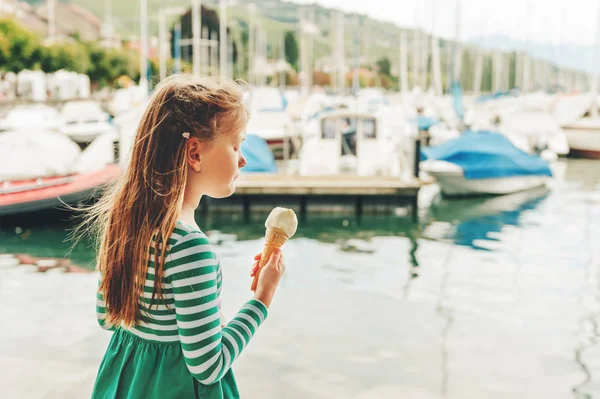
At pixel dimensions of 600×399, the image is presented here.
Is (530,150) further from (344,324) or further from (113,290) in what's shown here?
(113,290)

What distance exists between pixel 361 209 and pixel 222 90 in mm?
13489

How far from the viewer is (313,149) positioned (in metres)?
17.0

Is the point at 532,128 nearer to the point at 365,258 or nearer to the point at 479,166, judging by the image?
the point at 479,166

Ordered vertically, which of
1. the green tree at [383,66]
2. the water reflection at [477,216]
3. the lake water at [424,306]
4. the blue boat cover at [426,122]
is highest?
the green tree at [383,66]

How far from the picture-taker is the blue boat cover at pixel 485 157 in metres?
18.2

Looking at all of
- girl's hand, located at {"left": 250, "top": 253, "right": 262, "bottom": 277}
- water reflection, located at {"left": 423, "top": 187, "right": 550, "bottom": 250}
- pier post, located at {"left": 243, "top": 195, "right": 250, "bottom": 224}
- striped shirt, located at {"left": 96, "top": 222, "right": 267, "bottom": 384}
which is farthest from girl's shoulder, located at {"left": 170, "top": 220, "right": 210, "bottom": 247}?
pier post, located at {"left": 243, "top": 195, "right": 250, "bottom": 224}

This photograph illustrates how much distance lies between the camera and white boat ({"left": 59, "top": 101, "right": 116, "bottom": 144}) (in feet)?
80.6

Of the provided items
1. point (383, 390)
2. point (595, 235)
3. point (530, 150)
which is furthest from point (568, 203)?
point (383, 390)

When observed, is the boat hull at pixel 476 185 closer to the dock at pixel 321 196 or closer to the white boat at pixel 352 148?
the white boat at pixel 352 148

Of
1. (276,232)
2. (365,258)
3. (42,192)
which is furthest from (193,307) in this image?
(42,192)

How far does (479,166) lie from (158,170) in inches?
676

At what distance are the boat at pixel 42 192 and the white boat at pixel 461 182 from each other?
26.9 ft

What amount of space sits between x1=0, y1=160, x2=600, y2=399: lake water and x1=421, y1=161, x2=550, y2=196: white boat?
2.53 m

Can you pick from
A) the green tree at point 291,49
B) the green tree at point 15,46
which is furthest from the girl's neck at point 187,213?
the green tree at point 291,49
